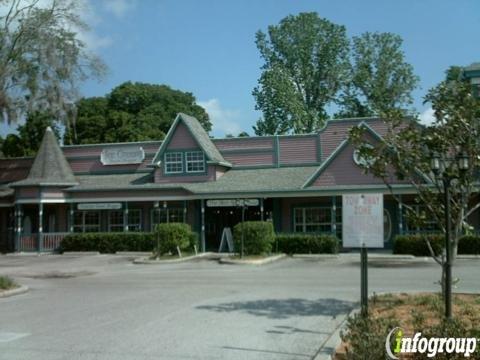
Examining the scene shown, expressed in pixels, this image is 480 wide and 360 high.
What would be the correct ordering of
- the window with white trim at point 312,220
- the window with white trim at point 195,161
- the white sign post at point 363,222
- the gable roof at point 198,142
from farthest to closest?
the window with white trim at point 195,161, the gable roof at point 198,142, the window with white trim at point 312,220, the white sign post at point 363,222

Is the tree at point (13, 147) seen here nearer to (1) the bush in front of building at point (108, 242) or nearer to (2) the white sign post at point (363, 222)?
(1) the bush in front of building at point (108, 242)

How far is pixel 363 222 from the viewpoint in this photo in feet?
33.6

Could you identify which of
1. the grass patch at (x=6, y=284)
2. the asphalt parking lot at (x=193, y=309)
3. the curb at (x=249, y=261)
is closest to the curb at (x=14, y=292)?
the grass patch at (x=6, y=284)

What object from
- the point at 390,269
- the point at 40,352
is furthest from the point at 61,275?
the point at 40,352

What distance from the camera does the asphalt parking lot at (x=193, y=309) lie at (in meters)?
9.10

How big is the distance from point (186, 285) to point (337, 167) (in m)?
14.7

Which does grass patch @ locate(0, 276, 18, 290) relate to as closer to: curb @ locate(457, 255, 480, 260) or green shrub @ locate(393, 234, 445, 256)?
green shrub @ locate(393, 234, 445, 256)

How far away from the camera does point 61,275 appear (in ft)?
72.3

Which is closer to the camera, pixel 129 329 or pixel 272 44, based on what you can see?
pixel 129 329

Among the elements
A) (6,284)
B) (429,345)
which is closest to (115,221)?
(6,284)

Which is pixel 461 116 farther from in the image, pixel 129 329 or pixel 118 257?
pixel 118 257

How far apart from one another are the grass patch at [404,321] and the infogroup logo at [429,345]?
10 centimetres

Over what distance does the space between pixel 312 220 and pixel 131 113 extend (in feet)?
113

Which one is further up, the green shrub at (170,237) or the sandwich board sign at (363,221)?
the sandwich board sign at (363,221)
